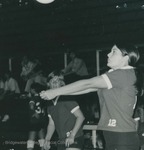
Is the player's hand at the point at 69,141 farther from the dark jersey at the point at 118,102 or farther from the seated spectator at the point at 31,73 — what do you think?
the seated spectator at the point at 31,73

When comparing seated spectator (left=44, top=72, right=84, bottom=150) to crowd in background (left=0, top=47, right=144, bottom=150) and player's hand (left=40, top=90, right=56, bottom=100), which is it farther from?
crowd in background (left=0, top=47, right=144, bottom=150)

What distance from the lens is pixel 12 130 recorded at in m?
9.67

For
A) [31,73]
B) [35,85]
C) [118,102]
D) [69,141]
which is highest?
[31,73]

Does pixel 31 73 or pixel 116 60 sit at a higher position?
pixel 31 73

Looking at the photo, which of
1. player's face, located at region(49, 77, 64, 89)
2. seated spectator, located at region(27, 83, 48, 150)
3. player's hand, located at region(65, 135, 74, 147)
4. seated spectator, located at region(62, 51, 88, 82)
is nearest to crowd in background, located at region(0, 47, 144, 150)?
seated spectator, located at region(62, 51, 88, 82)

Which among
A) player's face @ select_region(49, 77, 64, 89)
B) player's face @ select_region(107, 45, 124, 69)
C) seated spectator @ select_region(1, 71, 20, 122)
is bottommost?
seated spectator @ select_region(1, 71, 20, 122)

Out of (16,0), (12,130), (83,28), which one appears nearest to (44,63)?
(83,28)

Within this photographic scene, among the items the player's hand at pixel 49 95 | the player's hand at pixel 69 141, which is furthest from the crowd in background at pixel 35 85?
the player's hand at pixel 49 95

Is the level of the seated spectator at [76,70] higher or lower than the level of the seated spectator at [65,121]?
higher

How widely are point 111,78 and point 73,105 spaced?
1.96m

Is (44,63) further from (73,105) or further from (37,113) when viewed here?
(73,105)

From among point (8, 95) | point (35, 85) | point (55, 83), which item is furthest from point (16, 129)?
point (55, 83)

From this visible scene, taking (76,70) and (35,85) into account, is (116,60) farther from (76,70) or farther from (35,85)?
(76,70)

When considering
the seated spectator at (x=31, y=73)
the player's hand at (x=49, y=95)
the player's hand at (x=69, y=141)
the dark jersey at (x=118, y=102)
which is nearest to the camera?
the player's hand at (x=49, y=95)
